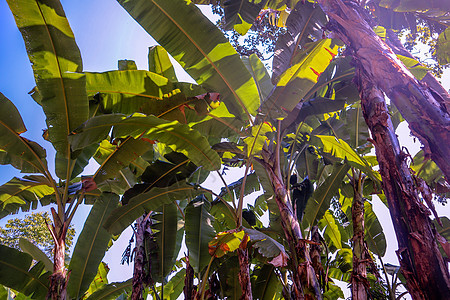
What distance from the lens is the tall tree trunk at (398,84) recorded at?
171cm

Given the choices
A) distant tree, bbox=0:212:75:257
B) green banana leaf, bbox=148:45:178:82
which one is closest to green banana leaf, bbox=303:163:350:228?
green banana leaf, bbox=148:45:178:82

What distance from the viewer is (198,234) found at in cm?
361

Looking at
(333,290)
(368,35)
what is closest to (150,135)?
(368,35)

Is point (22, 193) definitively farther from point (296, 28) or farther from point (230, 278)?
point (296, 28)

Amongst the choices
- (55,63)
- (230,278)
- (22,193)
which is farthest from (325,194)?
(22,193)

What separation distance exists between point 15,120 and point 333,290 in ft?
18.0

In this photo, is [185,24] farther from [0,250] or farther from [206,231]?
[0,250]

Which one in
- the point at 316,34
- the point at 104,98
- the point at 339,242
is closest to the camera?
the point at 104,98

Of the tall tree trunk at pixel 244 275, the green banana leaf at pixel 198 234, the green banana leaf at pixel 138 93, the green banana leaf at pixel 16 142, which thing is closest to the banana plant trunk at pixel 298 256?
the tall tree trunk at pixel 244 275

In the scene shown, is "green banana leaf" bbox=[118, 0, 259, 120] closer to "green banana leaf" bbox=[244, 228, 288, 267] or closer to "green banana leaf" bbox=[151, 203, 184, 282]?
"green banana leaf" bbox=[244, 228, 288, 267]

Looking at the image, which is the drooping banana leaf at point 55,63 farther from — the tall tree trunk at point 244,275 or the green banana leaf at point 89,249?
the tall tree trunk at point 244,275

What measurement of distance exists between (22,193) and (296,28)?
4.30 meters

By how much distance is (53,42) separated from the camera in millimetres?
2619

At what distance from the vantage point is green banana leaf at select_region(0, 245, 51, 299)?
339 cm
